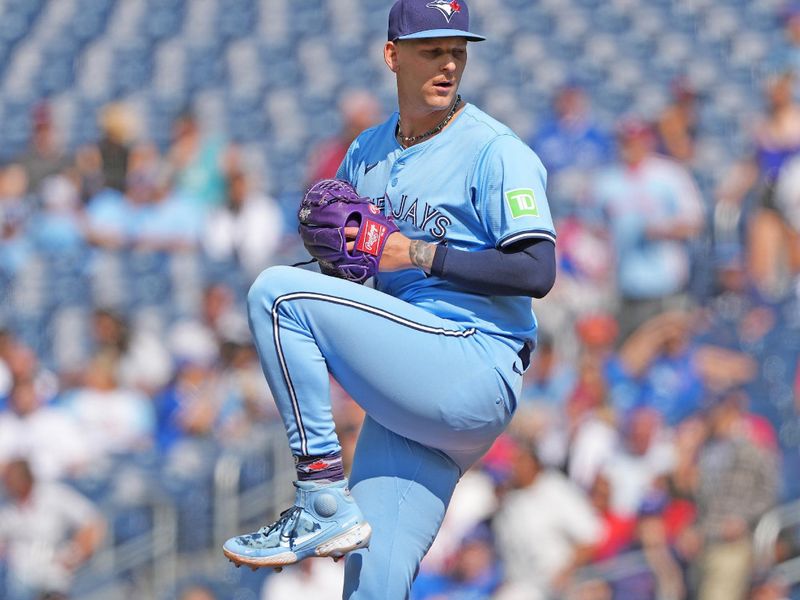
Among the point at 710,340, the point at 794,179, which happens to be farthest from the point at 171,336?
the point at 794,179

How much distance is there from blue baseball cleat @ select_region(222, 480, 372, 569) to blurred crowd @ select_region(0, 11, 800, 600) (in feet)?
9.32

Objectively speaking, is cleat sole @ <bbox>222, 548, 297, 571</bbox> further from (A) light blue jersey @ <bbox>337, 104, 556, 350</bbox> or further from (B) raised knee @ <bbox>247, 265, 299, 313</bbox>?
(A) light blue jersey @ <bbox>337, 104, 556, 350</bbox>

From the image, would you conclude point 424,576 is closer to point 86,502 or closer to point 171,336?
point 86,502

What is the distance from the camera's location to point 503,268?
2.88 meters

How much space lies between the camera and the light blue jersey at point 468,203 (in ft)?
9.61

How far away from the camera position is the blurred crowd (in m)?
6.11

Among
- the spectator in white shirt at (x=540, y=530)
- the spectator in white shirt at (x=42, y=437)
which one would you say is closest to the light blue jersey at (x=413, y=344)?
the spectator in white shirt at (x=540, y=530)

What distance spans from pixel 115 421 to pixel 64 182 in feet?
6.84

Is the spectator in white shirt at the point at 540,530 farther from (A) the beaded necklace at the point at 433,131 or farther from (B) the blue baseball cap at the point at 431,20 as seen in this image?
(B) the blue baseball cap at the point at 431,20

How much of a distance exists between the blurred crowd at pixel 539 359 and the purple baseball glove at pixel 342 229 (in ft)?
9.40

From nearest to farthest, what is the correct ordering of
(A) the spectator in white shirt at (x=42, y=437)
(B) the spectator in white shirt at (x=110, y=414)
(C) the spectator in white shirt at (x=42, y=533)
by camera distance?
1. (C) the spectator in white shirt at (x=42, y=533)
2. (A) the spectator in white shirt at (x=42, y=437)
3. (B) the spectator in white shirt at (x=110, y=414)

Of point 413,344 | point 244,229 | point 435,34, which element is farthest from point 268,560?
point 244,229

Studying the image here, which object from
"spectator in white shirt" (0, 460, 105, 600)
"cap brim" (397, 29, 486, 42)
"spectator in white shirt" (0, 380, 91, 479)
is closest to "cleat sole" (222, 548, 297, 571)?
"cap brim" (397, 29, 486, 42)

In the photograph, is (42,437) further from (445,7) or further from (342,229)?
(445,7)
